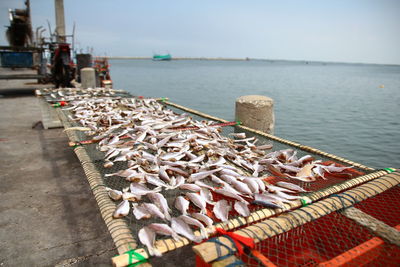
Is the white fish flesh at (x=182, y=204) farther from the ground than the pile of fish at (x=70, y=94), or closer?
closer

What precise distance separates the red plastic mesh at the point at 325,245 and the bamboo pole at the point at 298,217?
0.23m

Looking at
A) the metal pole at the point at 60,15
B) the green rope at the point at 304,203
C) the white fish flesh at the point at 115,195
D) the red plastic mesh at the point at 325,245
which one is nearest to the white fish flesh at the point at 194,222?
the red plastic mesh at the point at 325,245

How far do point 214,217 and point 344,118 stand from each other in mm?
19156

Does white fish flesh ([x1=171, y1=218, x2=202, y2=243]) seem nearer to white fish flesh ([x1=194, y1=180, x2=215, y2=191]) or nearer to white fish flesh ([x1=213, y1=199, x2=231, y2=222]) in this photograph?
white fish flesh ([x1=213, y1=199, x2=231, y2=222])

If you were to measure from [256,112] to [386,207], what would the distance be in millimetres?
3113

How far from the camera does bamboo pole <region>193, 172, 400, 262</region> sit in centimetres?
181

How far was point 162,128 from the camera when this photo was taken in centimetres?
502

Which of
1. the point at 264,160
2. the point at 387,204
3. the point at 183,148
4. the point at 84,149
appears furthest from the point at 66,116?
the point at 387,204

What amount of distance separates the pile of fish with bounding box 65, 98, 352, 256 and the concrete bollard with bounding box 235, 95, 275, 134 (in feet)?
3.47

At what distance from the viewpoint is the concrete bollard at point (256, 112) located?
5715 mm

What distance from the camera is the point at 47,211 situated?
377 centimetres

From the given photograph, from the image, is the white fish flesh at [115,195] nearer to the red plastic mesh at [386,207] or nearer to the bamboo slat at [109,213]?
the bamboo slat at [109,213]

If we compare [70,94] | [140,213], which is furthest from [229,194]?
[70,94]

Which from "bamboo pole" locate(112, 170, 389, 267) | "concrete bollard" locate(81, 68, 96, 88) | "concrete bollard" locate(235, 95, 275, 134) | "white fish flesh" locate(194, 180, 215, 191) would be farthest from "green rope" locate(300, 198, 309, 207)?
"concrete bollard" locate(81, 68, 96, 88)
